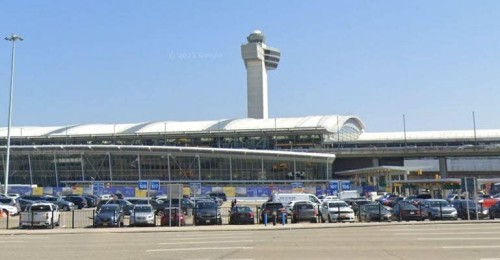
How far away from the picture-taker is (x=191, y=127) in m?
130

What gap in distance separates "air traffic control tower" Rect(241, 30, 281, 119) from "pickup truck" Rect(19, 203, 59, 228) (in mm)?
124179

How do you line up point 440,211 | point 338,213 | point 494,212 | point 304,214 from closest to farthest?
point 304,214
point 338,213
point 440,211
point 494,212

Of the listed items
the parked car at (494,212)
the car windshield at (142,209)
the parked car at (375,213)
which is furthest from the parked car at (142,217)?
the parked car at (494,212)

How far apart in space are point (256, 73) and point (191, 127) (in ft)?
133

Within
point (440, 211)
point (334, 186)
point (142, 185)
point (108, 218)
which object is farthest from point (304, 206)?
point (142, 185)

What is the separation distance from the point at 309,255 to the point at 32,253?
9340 mm

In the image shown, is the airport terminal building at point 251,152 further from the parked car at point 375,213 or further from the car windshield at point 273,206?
the car windshield at point 273,206

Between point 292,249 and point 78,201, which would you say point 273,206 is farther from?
point 78,201

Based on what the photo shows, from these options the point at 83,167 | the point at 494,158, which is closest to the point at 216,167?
the point at 83,167

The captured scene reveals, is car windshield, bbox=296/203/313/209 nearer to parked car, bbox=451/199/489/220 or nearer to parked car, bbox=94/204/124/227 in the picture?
parked car, bbox=451/199/489/220

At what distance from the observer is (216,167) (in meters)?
104

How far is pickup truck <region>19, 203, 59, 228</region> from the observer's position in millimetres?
32438

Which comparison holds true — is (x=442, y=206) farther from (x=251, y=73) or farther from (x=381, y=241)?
(x=251, y=73)

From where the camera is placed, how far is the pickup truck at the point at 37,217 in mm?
32438
